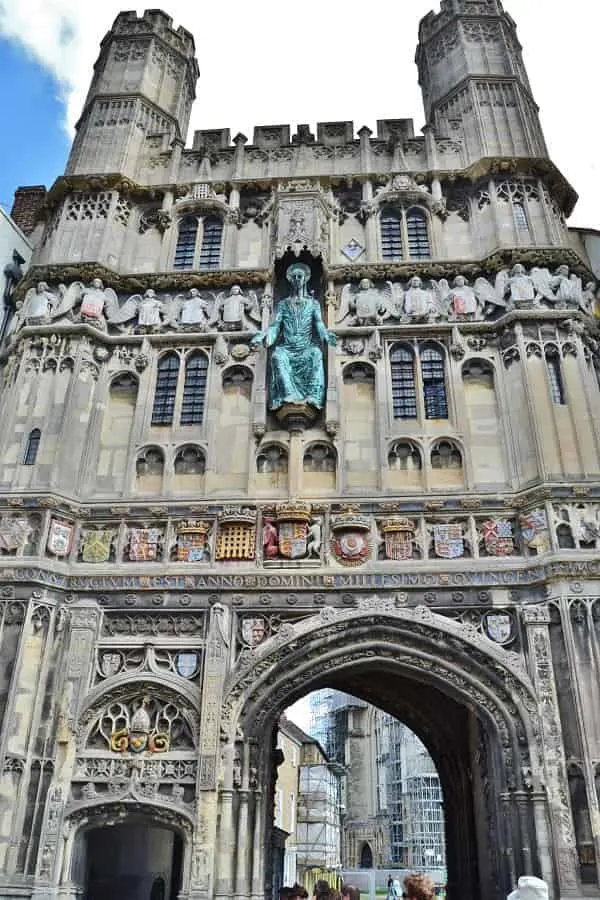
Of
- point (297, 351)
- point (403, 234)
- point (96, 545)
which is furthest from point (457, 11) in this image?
point (96, 545)

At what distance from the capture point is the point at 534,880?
565 cm

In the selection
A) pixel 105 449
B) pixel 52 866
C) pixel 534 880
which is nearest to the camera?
pixel 534 880

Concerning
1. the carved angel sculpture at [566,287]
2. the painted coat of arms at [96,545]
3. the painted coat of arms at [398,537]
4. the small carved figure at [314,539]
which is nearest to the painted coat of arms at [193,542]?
the painted coat of arms at [96,545]

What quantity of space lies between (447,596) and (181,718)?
5604 mm

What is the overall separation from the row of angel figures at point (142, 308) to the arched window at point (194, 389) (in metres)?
0.93

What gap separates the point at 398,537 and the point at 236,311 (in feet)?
24.1

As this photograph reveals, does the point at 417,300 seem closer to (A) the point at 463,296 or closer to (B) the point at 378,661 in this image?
(A) the point at 463,296

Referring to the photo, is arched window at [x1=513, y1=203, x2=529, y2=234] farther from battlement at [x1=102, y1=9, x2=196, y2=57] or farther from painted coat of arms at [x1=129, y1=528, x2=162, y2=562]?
battlement at [x1=102, y1=9, x2=196, y2=57]

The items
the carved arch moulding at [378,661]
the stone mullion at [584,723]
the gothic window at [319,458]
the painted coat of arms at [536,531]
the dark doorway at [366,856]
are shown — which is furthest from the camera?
the dark doorway at [366,856]

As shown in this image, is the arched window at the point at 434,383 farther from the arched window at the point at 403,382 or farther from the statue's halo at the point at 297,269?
the statue's halo at the point at 297,269

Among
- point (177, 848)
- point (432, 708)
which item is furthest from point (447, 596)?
point (177, 848)

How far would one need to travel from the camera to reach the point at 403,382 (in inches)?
691

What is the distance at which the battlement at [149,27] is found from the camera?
24.7 metres

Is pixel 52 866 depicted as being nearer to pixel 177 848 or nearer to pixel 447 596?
pixel 177 848
